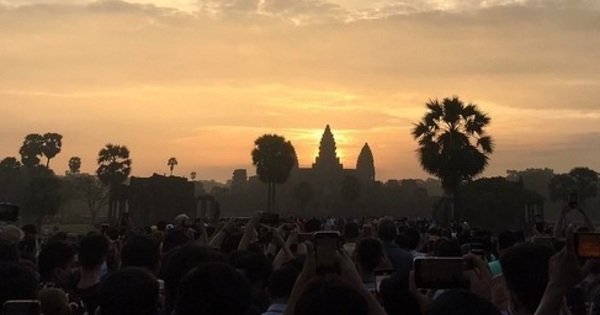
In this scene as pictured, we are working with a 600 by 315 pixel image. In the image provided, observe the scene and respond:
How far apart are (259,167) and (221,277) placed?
7433 centimetres

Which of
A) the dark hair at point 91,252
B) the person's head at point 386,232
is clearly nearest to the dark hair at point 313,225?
the person's head at point 386,232

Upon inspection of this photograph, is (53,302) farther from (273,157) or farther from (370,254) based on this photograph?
(273,157)

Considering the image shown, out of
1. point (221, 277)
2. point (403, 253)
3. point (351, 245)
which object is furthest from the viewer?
point (351, 245)

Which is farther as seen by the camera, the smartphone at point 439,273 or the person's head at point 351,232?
the person's head at point 351,232

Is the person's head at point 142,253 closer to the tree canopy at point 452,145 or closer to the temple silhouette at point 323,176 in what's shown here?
the tree canopy at point 452,145

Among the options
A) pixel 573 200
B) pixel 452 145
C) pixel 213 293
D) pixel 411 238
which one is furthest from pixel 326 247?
pixel 452 145

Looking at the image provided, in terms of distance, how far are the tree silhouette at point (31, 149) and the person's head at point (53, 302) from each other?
11350 cm

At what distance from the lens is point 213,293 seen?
3.43 meters

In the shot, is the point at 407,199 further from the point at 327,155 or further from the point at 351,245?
the point at 351,245

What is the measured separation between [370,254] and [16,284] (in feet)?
10.3

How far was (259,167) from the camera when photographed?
77.7 metres

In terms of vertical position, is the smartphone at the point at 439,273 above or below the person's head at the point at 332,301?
above

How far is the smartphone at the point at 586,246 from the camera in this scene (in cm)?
353

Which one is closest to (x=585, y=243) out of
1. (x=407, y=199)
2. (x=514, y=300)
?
(x=514, y=300)
